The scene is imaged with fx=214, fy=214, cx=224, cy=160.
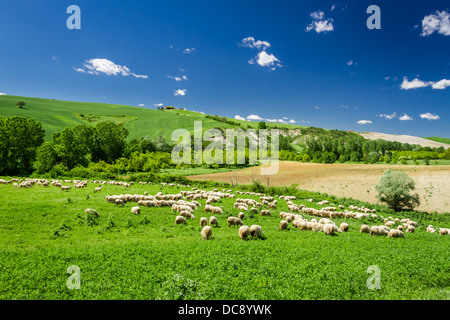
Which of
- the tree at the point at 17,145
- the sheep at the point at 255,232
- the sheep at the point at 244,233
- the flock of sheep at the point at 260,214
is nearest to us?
the sheep at the point at 244,233

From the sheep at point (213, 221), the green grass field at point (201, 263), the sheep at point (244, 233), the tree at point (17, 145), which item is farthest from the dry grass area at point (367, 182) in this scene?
the tree at point (17, 145)

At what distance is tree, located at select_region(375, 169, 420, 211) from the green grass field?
75.7 feet

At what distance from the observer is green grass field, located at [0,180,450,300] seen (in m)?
7.91

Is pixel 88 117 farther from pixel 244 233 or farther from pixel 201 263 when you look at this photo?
pixel 201 263

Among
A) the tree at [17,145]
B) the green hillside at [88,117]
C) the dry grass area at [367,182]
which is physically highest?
the green hillside at [88,117]

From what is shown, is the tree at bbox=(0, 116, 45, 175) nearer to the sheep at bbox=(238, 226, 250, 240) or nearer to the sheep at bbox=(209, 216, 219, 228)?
the sheep at bbox=(209, 216, 219, 228)

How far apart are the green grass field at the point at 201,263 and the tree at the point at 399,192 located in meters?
23.1

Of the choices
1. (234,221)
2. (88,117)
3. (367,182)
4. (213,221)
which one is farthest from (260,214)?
(88,117)

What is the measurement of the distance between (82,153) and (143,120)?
90.1 m

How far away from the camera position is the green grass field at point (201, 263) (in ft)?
26.0

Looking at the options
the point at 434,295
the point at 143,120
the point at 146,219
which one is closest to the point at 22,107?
the point at 143,120

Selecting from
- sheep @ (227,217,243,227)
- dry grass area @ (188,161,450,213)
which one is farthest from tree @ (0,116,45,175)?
sheep @ (227,217,243,227)

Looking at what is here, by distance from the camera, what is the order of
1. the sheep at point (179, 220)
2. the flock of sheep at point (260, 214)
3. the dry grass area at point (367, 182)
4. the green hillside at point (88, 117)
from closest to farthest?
the flock of sheep at point (260, 214), the sheep at point (179, 220), the dry grass area at point (367, 182), the green hillside at point (88, 117)

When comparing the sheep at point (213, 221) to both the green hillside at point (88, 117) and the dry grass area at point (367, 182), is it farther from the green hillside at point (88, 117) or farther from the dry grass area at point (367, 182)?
the green hillside at point (88, 117)
